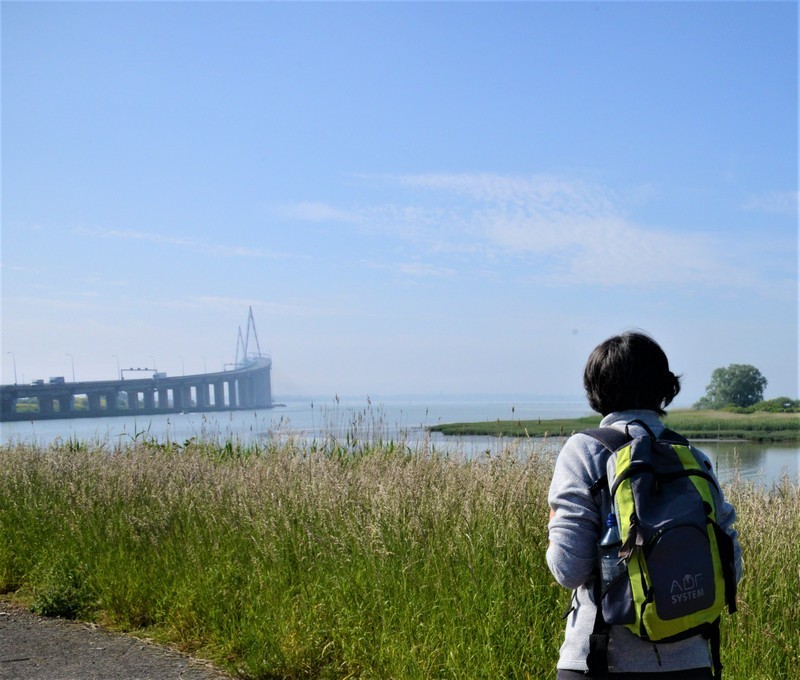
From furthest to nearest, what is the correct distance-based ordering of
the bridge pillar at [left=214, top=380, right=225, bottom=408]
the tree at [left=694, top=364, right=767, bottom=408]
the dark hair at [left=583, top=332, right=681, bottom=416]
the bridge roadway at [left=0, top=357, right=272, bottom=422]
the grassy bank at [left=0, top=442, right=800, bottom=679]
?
the bridge pillar at [left=214, top=380, right=225, bottom=408] → the bridge roadway at [left=0, top=357, right=272, bottom=422] → the tree at [left=694, top=364, right=767, bottom=408] → the grassy bank at [left=0, top=442, right=800, bottom=679] → the dark hair at [left=583, top=332, right=681, bottom=416]

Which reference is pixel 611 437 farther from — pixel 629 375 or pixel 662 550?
pixel 662 550

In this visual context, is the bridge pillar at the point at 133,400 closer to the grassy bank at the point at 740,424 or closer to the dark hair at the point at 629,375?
the grassy bank at the point at 740,424

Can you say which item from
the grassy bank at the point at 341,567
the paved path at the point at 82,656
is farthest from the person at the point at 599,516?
the paved path at the point at 82,656

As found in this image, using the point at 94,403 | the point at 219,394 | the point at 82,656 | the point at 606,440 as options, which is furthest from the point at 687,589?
the point at 219,394

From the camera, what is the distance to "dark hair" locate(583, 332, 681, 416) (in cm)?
245

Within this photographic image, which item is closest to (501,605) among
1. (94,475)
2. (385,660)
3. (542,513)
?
(385,660)

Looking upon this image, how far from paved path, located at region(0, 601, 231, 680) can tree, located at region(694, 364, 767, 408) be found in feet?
54.3

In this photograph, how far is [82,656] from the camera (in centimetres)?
498

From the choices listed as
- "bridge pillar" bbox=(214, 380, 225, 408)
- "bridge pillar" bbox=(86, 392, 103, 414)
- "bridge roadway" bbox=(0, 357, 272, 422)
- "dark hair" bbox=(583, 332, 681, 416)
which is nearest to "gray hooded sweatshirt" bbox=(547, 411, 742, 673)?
"dark hair" bbox=(583, 332, 681, 416)

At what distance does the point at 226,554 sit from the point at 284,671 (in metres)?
1.34

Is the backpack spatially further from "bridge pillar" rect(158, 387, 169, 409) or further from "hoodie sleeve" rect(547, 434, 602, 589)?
"bridge pillar" rect(158, 387, 169, 409)

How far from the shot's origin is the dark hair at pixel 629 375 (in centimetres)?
245

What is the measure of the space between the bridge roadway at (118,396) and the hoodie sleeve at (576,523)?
130 ft

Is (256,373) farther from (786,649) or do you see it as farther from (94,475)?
(786,649)
